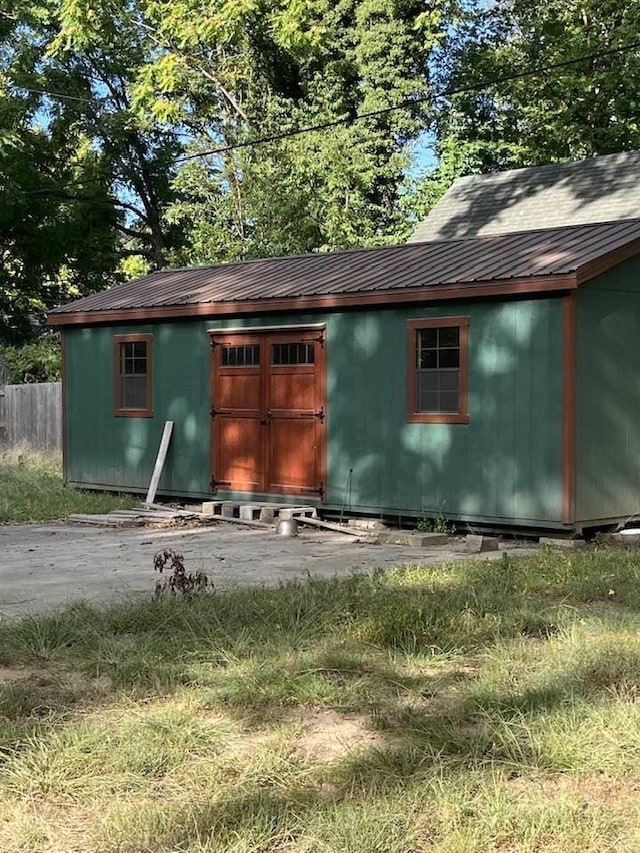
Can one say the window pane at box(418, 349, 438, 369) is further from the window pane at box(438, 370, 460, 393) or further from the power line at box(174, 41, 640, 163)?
the power line at box(174, 41, 640, 163)

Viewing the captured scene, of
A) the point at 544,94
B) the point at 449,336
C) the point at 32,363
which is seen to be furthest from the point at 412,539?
the point at 32,363

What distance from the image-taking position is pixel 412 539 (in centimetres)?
1095

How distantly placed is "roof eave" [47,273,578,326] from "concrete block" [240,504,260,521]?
232 centimetres

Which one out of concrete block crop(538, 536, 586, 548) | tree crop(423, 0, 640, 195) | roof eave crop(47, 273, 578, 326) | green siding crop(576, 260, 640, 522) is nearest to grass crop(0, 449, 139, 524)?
roof eave crop(47, 273, 578, 326)

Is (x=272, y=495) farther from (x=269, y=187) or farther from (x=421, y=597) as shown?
(x=269, y=187)

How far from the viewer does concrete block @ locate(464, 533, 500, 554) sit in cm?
→ 1046

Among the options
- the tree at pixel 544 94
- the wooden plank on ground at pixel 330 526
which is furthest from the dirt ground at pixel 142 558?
the tree at pixel 544 94

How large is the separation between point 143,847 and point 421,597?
3715 mm

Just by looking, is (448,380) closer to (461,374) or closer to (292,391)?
(461,374)

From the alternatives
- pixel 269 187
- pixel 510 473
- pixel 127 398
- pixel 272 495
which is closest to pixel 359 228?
pixel 269 187

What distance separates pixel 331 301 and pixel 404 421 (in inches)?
64.2

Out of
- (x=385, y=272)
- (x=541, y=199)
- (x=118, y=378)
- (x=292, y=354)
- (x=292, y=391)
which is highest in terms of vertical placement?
(x=541, y=199)

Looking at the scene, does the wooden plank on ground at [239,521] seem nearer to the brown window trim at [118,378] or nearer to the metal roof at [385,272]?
the brown window trim at [118,378]

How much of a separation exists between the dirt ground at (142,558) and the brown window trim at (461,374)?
1.47 meters
